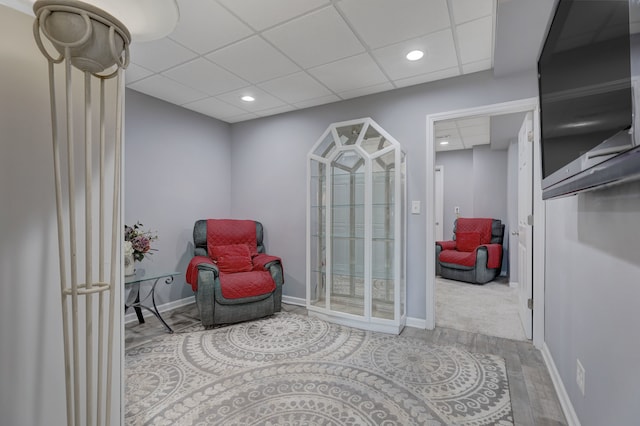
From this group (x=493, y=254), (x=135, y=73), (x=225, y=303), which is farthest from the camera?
(x=493, y=254)

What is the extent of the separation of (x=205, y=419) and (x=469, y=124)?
14.4 ft

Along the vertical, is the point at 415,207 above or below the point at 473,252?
above

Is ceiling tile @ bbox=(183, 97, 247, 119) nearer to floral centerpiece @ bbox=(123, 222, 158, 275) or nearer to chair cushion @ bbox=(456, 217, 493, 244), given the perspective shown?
floral centerpiece @ bbox=(123, 222, 158, 275)

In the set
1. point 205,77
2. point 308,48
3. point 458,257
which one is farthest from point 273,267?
point 458,257

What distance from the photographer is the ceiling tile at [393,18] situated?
72.0 inches

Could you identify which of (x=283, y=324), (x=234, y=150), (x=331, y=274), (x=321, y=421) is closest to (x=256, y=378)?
(x=321, y=421)

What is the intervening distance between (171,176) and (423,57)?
9.37 feet

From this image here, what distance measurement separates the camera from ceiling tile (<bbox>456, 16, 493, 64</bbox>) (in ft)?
6.63

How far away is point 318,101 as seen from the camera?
3.36 metres

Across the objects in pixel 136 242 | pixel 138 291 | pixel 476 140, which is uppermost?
pixel 476 140

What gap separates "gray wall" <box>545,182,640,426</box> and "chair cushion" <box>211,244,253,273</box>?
8.73 ft

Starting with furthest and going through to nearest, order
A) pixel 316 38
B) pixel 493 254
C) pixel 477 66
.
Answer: pixel 493 254 < pixel 477 66 < pixel 316 38

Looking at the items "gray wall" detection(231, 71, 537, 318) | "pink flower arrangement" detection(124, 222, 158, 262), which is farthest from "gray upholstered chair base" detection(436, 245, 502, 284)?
"pink flower arrangement" detection(124, 222, 158, 262)

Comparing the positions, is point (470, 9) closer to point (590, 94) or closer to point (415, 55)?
point (415, 55)
